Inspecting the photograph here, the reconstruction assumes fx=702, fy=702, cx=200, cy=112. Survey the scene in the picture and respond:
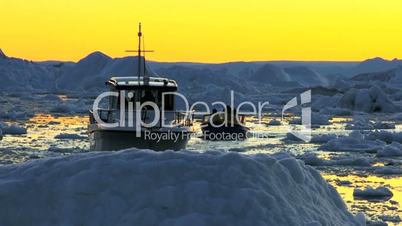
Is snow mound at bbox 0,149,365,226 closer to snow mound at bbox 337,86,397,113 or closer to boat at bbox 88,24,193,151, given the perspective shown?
boat at bbox 88,24,193,151

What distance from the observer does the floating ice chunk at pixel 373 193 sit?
1223cm

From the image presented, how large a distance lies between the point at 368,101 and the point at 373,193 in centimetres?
3573

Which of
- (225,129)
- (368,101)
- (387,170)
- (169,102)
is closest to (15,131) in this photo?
(225,129)

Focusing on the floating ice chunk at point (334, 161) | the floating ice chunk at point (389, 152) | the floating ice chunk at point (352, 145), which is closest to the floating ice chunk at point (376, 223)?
the floating ice chunk at point (334, 161)

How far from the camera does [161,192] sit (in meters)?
6.19

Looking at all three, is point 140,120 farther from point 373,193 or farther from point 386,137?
point 386,137

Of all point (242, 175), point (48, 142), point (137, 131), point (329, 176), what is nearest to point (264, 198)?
point (242, 175)

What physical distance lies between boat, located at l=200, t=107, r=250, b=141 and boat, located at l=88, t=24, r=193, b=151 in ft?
20.0

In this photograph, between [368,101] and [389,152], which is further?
[368,101]

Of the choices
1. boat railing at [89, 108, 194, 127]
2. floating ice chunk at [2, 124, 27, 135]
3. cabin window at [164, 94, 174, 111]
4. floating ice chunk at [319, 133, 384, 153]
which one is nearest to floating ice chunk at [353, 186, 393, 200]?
A: boat railing at [89, 108, 194, 127]

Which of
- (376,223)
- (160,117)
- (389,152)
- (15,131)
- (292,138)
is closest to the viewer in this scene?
(376,223)

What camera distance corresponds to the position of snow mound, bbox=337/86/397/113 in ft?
153

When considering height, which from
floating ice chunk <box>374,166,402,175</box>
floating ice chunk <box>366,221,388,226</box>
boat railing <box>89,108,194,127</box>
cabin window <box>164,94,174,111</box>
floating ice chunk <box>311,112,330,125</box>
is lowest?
floating ice chunk <box>366,221,388,226</box>

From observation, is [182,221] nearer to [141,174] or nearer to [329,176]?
[141,174]
